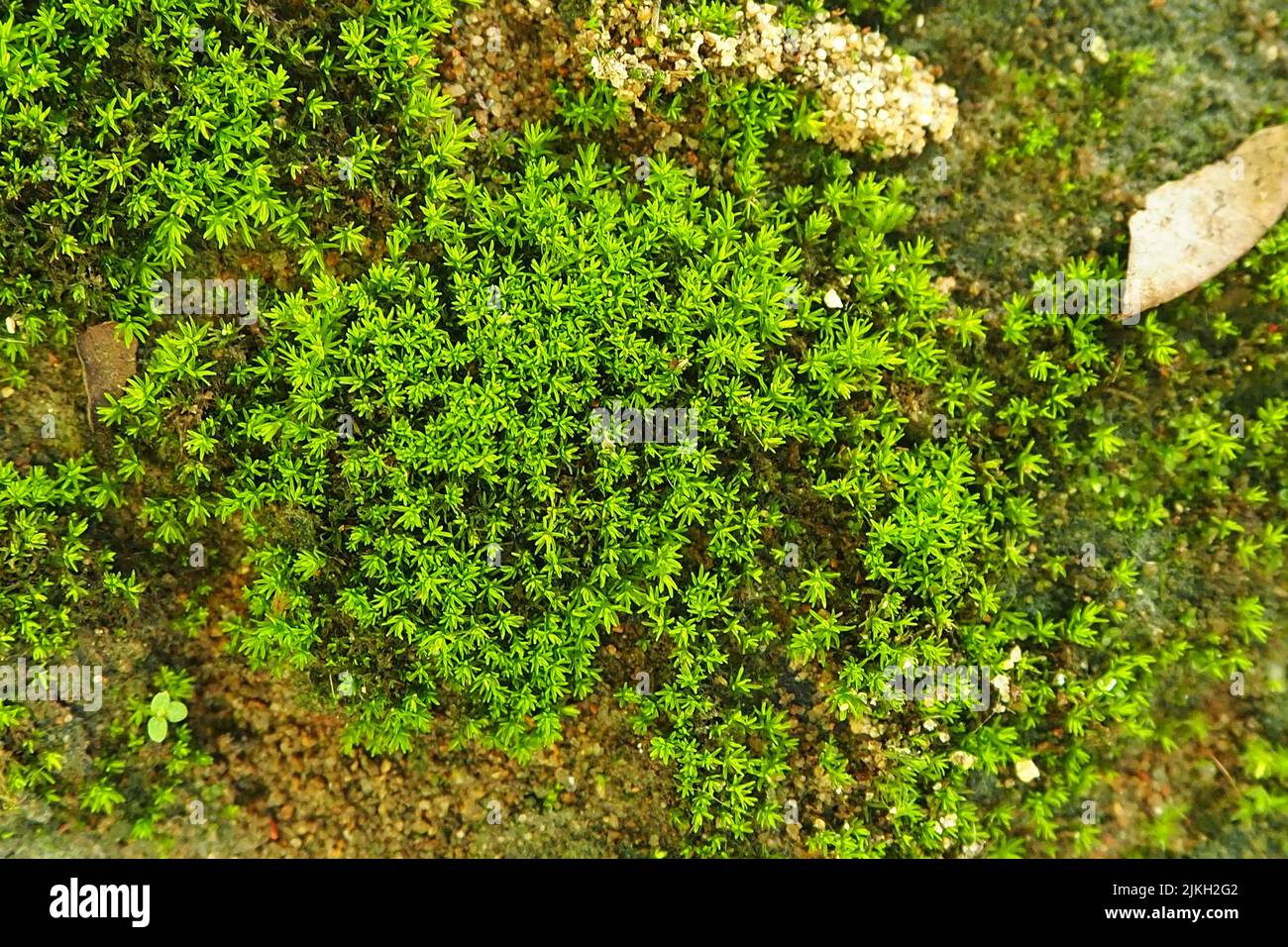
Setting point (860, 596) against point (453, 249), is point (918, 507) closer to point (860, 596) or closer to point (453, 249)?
point (860, 596)

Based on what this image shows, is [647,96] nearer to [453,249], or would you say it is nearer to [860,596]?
[453,249]

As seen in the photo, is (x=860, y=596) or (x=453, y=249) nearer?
(x=453, y=249)

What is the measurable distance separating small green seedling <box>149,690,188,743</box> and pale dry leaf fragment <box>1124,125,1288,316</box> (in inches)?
242

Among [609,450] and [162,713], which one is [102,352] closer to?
[162,713]

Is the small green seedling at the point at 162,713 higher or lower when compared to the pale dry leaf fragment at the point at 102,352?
lower

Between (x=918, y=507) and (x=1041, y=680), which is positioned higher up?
(x=918, y=507)

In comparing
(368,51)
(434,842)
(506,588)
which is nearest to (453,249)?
(368,51)

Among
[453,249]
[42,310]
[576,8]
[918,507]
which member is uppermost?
[576,8]

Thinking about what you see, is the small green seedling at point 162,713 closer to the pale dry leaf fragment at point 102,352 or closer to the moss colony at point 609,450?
the moss colony at point 609,450

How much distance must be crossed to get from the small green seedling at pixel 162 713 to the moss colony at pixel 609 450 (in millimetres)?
18

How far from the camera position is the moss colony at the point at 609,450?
4.53m

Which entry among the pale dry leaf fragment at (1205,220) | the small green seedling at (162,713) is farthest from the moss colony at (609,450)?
the pale dry leaf fragment at (1205,220)

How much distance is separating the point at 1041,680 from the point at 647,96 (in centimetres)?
420

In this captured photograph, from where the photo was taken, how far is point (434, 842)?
4.93 meters
